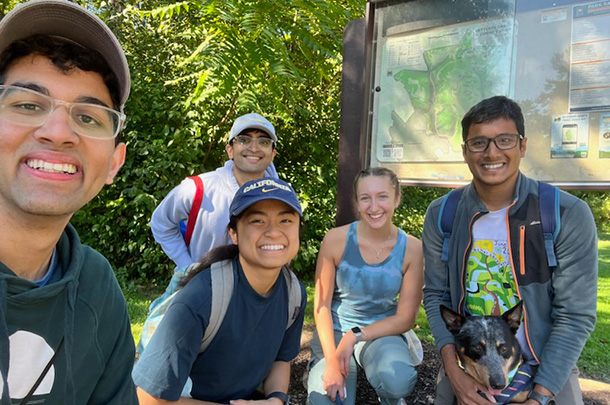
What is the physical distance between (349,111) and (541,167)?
1553 millimetres

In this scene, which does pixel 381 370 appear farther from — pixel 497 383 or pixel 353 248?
pixel 353 248

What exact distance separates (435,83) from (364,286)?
67.0 inches

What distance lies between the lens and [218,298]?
225cm

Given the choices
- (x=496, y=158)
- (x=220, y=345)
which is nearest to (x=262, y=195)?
(x=220, y=345)

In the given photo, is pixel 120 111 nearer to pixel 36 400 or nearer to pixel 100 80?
pixel 100 80

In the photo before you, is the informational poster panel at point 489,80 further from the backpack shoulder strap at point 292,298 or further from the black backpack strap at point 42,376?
the black backpack strap at point 42,376

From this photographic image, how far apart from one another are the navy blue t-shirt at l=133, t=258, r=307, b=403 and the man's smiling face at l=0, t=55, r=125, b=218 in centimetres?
90

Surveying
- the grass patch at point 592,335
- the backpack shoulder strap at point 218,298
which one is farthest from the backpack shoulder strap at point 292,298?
the grass patch at point 592,335

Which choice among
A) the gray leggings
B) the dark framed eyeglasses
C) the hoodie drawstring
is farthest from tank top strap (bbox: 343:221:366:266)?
Result: the hoodie drawstring

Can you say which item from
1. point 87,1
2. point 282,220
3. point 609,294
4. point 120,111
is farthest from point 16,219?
point 609,294

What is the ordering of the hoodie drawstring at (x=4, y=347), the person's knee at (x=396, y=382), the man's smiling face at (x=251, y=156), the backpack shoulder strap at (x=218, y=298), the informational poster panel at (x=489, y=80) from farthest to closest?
the man's smiling face at (x=251, y=156)
the person's knee at (x=396, y=382)
the informational poster panel at (x=489, y=80)
the backpack shoulder strap at (x=218, y=298)
the hoodie drawstring at (x=4, y=347)

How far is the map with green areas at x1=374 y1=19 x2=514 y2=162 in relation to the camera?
3.15 metres

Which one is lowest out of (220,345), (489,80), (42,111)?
(220,345)

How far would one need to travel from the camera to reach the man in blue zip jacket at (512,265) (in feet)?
7.88
